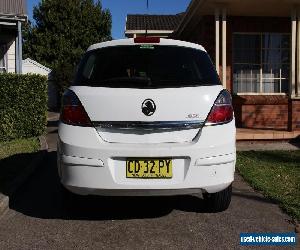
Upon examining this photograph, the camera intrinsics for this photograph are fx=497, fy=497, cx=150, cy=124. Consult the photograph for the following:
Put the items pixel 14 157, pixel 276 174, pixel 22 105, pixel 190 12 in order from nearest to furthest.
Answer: pixel 276 174
pixel 14 157
pixel 22 105
pixel 190 12

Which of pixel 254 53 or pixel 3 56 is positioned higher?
pixel 3 56

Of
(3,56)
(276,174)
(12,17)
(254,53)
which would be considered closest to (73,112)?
(276,174)

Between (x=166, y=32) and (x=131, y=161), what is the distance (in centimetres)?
1892

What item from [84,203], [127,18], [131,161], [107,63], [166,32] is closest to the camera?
[131,161]

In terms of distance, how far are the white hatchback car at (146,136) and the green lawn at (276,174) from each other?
1234 mm

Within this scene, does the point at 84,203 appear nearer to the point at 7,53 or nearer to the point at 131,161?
the point at 131,161

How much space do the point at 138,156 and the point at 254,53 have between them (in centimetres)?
1013

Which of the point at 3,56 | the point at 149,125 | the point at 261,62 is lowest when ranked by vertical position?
the point at 149,125

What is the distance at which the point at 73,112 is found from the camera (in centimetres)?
451

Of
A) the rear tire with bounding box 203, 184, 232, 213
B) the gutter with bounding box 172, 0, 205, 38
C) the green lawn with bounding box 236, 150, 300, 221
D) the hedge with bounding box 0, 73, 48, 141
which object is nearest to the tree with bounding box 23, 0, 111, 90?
the gutter with bounding box 172, 0, 205, 38

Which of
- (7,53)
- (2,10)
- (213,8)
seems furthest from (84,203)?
(7,53)

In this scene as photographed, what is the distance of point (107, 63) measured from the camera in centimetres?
481

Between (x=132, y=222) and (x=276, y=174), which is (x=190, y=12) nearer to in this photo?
(x=276, y=174)

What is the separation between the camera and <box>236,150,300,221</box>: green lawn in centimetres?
559
